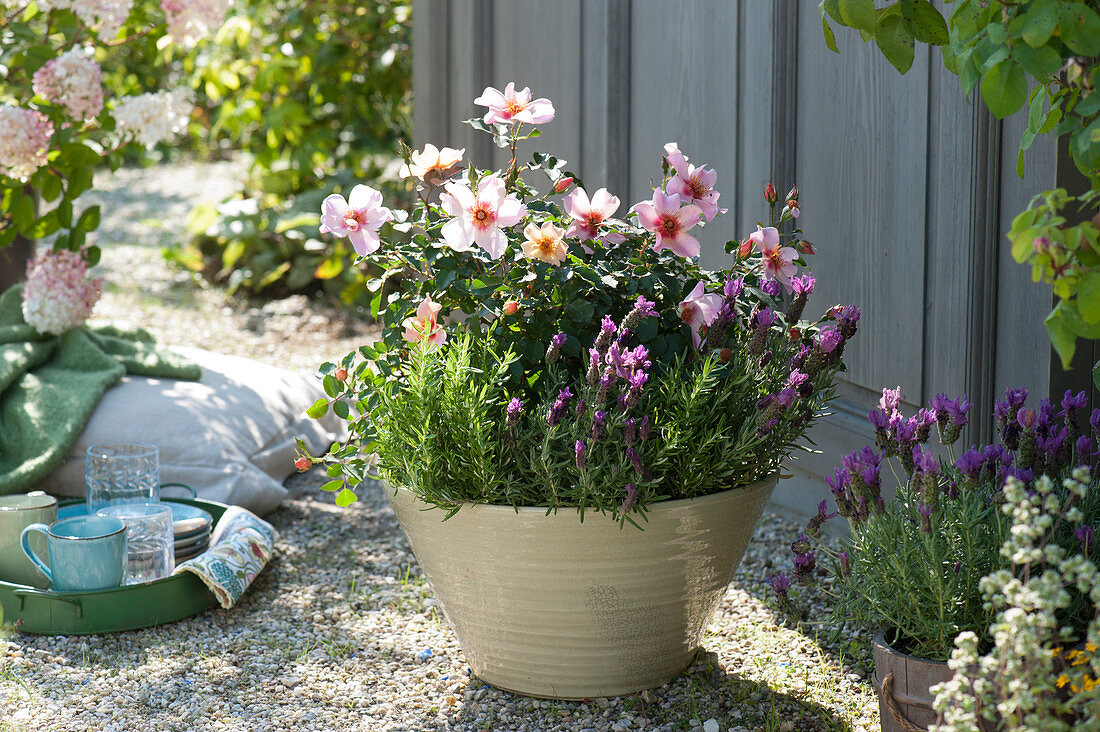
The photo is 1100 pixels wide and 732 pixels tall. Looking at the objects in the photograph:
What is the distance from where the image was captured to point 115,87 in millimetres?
5684

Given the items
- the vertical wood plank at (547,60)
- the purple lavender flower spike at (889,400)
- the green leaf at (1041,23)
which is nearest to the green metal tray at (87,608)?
the purple lavender flower spike at (889,400)

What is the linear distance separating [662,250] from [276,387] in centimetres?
158

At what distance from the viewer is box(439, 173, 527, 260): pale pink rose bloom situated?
62.7 inches

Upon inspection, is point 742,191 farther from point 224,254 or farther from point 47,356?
point 224,254

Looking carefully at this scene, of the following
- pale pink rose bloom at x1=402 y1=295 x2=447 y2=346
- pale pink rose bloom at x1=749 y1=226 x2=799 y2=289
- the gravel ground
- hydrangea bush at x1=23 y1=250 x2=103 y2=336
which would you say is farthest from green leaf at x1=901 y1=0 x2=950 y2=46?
hydrangea bush at x1=23 y1=250 x2=103 y2=336

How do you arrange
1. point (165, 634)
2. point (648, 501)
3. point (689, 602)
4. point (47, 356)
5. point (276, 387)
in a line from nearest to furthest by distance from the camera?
point (648, 501) < point (689, 602) < point (165, 634) < point (47, 356) < point (276, 387)

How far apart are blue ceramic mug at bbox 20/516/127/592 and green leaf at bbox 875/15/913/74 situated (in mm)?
1550

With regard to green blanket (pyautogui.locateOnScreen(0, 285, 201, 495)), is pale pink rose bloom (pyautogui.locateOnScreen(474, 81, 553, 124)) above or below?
above

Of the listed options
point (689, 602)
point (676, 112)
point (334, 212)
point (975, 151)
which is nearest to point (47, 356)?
point (334, 212)

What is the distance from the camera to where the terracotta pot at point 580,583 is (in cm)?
160

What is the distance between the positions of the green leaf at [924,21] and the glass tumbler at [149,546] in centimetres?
158

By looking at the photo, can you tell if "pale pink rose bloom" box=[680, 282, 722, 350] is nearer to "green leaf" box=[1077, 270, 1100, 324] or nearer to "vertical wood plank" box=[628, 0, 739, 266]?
"green leaf" box=[1077, 270, 1100, 324]

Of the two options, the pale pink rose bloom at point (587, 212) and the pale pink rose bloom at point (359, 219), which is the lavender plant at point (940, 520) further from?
the pale pink rose bloom at point (359, 219)

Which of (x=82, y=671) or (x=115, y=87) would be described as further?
(x=115, y=87)
